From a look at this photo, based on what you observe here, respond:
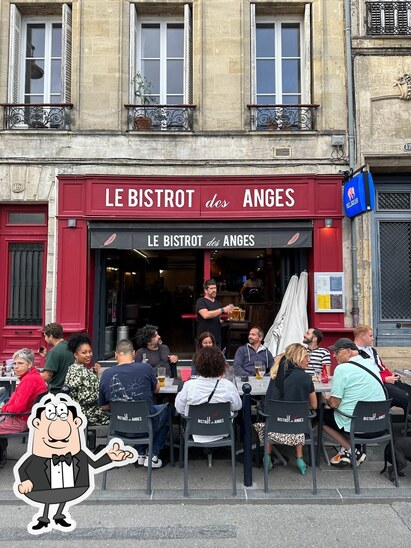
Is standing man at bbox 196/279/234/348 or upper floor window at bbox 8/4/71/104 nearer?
standing man at bbox 196/279/234/348

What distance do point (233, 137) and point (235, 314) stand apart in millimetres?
3427

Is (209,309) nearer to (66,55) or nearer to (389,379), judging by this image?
(389,379)

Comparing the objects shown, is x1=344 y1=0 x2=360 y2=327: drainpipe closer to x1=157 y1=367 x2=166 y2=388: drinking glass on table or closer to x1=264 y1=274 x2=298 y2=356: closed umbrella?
x1=264 y1=274 x2=298 y2=356: closed umbrella

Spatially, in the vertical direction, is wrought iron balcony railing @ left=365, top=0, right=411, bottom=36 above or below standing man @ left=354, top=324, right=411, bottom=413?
above

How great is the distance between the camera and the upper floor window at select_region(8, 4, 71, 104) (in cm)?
838

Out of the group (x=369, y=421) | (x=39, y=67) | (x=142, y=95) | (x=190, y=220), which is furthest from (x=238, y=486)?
(x=39, y=67)

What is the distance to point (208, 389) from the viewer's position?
4.32 m

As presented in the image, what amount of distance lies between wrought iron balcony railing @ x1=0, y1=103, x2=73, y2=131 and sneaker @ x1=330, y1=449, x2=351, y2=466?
23.7 feet

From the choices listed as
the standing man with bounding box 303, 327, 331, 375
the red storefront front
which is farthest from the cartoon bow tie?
the red storefront front

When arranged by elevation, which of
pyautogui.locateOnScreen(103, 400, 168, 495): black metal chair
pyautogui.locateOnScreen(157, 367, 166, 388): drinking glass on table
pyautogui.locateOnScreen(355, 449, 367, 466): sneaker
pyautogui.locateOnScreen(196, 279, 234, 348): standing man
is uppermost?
pyautogui.locateOnScreen(196, 279, 234, 348): standing man

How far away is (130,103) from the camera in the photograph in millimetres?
8227

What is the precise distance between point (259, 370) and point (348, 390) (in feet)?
4.23

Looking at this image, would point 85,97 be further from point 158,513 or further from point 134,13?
point 158,513

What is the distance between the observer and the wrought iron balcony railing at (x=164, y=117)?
8148 mm
